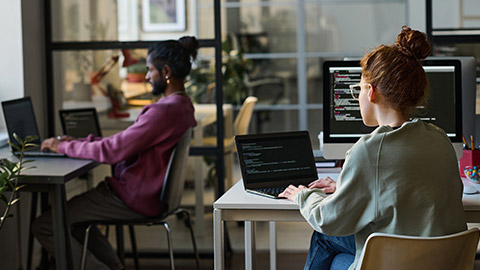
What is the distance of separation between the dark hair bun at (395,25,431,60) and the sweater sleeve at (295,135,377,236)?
1.10 feet

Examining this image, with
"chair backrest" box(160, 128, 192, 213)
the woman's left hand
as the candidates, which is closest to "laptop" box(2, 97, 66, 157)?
"chair backrest" box(160, 128, 192, 213)

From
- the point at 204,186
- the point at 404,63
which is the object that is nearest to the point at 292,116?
the point at 204,186

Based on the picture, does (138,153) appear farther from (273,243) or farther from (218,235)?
(218,235)

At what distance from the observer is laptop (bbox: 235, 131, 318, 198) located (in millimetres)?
2521

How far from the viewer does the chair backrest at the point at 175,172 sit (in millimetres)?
3303

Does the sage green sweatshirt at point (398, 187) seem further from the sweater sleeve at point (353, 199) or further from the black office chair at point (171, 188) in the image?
the black office chair at point (171, 188)

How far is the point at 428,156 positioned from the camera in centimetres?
197

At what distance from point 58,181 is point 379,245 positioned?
59.9 inches

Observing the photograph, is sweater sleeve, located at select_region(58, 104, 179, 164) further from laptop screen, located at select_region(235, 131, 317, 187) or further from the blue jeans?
the blue jeans

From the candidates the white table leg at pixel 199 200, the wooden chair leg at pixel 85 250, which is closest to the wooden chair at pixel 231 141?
the white table leg at pixel 199 200

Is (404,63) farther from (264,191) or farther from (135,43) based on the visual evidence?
(135,43)

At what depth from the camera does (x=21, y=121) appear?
3.50 m

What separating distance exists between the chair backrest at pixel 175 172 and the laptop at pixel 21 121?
0.50 metres

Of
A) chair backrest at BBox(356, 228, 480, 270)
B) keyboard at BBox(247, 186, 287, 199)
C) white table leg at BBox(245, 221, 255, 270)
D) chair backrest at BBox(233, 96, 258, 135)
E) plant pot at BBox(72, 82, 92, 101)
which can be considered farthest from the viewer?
chair backrest at BBox(233, 96, 258, 135)
